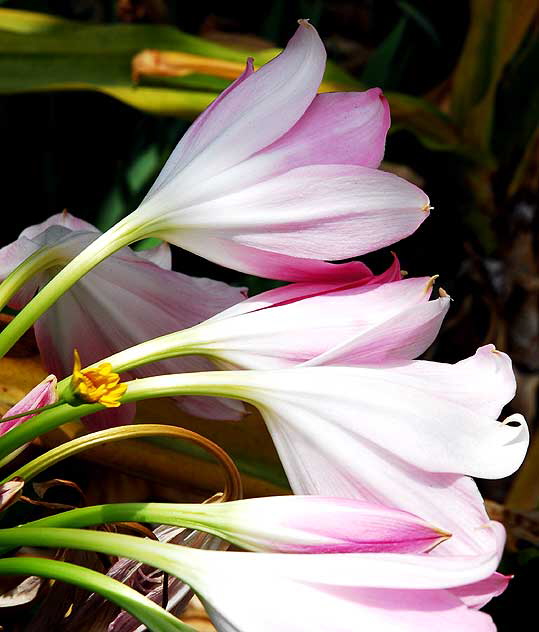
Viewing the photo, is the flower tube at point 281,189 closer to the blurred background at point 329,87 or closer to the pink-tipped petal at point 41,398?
the pink-tipped petal at point 41,398

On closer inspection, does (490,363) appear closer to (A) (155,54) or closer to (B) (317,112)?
(B) (317,112)

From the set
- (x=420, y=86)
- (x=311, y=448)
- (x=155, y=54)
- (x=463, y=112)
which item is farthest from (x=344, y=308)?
(x=420, y=86)

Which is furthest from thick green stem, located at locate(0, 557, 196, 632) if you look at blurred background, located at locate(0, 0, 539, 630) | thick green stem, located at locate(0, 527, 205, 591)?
blurred background, located at locate(0, 0, 539, 630)

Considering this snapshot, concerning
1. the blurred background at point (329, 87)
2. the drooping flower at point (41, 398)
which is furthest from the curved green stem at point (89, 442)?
the blurred background at point (329, 87)

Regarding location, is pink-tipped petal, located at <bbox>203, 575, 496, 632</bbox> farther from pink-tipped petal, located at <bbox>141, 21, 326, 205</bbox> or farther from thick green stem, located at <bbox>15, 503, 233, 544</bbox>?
pink-tipped petal, located at <bbox>141, 21, 326, 205</bbox>

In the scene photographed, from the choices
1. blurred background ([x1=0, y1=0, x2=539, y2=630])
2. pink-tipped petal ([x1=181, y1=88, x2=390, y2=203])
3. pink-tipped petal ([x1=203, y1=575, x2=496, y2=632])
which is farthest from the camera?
blurred background ([x1=0, y1=0, x2=539, y2=630])

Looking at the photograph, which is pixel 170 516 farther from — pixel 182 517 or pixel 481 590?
pixel 481 590

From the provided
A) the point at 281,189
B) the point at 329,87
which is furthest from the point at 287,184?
the point at 329,87
